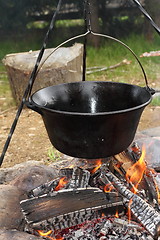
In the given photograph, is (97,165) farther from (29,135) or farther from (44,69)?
(44,69)

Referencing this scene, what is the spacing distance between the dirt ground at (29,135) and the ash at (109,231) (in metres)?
1.51

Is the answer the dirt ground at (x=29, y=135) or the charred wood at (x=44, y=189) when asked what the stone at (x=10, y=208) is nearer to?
the charred wood at (x=44, y=189)

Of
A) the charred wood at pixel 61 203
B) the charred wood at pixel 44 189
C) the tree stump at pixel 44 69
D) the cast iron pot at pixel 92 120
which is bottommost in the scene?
the tree stump at pixel 44 69

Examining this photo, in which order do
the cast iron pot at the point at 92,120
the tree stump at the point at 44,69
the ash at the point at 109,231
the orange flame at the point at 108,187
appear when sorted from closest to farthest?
the cast iron pot at the point at 92,120, the ash at the point at 109,231, the orange flame at the point at 108,187, the tree stump at the point at 44,69

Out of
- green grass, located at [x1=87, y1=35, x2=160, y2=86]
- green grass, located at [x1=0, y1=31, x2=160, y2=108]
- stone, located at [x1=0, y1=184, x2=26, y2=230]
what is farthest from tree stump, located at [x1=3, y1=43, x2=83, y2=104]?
stone, located at [x1=0, y1=184, x2=26, y2=230]

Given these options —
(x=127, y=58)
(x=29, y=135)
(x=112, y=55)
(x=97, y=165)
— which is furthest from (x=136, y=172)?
(x=112, y=55)

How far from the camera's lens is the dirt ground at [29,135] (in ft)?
10.9

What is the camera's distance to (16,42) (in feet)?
22.2

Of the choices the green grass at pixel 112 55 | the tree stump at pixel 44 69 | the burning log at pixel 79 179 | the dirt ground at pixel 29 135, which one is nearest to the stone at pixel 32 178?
the burning log at pixel 79 179

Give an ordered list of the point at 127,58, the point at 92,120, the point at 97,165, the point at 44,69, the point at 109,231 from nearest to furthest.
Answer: the point at 92,120
the point at 109,231
the point at 97,165
the point at 44,69
the point at 127,58

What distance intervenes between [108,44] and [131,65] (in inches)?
38.1

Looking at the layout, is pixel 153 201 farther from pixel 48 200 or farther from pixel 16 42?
pixel 16 42

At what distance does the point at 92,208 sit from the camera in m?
1.68

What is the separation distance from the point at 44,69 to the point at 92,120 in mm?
3018
